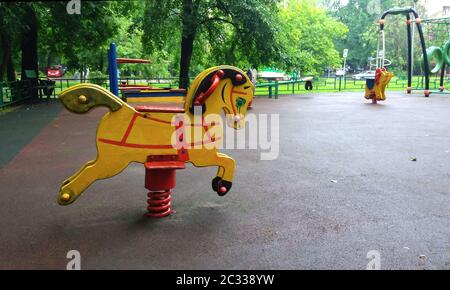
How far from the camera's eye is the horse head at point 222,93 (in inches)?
161

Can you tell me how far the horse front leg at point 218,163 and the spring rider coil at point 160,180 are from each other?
205 millimetres

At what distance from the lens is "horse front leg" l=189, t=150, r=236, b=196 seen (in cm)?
416

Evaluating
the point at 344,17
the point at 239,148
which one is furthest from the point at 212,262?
the point at 344,17

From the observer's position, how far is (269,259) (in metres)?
3.28

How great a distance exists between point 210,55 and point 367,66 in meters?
50.2

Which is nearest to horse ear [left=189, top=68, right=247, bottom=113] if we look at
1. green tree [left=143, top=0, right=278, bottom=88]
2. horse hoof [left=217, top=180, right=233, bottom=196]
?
horse hoof [left=217, top=180, right=233, bottom=196]

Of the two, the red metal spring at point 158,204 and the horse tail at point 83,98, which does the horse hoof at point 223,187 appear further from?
the horse tail at point 83,98

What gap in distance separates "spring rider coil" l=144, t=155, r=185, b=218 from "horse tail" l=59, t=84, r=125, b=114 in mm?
691

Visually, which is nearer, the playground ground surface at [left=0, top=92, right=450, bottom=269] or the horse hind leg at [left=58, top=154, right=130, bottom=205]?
the playground ground surface at [left=0, top=92, right=450, bottom=269]

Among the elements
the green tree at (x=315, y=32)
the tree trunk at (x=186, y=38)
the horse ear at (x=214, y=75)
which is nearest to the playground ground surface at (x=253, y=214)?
the horse ear at (x=214, y=75)

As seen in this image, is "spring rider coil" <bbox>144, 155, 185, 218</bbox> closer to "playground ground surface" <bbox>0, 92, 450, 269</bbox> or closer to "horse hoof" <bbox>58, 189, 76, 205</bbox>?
"playground ground surface" <bbox>0, 92, 450, 269</bbox>

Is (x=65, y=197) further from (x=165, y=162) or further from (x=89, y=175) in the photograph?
(x=165, y=162)

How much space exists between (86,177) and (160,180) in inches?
26.3
